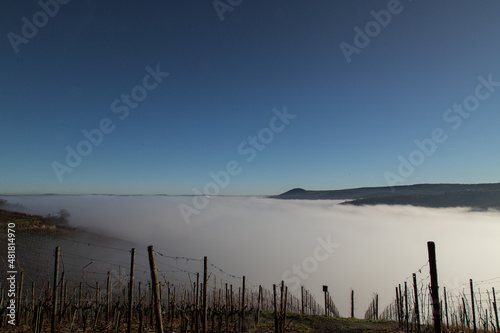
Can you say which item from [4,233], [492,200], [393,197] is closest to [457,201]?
[492,200]

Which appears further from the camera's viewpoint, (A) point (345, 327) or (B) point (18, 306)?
(A) point (345, 327)

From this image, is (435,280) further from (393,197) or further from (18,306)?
(393,197)

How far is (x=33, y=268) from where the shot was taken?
127 feet

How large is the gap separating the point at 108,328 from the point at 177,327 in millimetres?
3497

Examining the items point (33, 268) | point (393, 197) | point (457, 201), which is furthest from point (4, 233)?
point (393, 197)

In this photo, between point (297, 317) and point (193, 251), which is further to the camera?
point (193, 251)

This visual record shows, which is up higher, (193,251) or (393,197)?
(393,197)

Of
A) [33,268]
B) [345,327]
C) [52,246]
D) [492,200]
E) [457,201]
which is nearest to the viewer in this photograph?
[345,327]

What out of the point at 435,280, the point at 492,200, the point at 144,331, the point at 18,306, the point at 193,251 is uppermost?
the point at 492,200

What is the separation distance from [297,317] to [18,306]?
18116mm

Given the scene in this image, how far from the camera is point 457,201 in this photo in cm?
14338

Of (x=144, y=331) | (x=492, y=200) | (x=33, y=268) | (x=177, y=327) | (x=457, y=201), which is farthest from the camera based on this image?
(x=457, y=201)

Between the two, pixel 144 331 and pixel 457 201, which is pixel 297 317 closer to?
pixel 144 331

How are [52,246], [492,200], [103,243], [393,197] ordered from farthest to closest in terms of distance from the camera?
[393,197]
[492,200]
[103,243]
[52,246]
